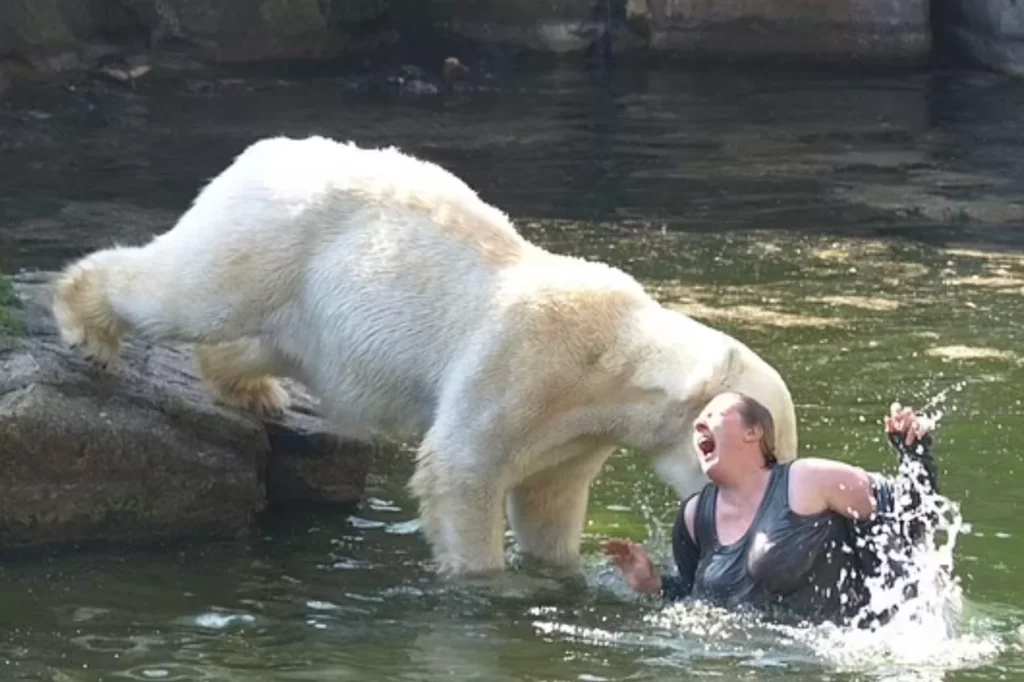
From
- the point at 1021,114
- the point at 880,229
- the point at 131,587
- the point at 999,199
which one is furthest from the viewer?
the point at 1021,114

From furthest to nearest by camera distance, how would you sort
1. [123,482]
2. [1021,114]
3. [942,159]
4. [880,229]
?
[1021,114] < [942,159] < [880,229] < [123,482]

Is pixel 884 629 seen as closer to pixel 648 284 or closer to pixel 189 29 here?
pixel 648 284

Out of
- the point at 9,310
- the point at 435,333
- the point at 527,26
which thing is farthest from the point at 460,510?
the point at 527,26

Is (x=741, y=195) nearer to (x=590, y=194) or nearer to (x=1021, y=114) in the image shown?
(x=590, y=194)

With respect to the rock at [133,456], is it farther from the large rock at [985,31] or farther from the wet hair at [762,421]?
the large rock at [985,31]

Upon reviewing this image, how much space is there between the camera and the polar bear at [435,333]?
6.20 metres

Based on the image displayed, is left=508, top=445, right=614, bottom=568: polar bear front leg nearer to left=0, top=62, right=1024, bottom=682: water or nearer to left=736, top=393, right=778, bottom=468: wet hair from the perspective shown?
left=0, top=62, right=1024, bottom=682: water

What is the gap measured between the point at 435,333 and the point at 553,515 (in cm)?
78

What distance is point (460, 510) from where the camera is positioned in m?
6.29

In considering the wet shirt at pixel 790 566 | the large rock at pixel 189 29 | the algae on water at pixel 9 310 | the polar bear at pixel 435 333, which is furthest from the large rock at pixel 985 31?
the wet shirt at pixel 790 566

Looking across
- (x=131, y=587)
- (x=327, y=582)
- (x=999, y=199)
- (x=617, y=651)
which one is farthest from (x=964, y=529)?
(x=999, y=199)

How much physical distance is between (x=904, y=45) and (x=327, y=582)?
15027 millimetres

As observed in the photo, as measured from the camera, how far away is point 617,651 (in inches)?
222

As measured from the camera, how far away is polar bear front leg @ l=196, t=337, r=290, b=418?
691 cm
